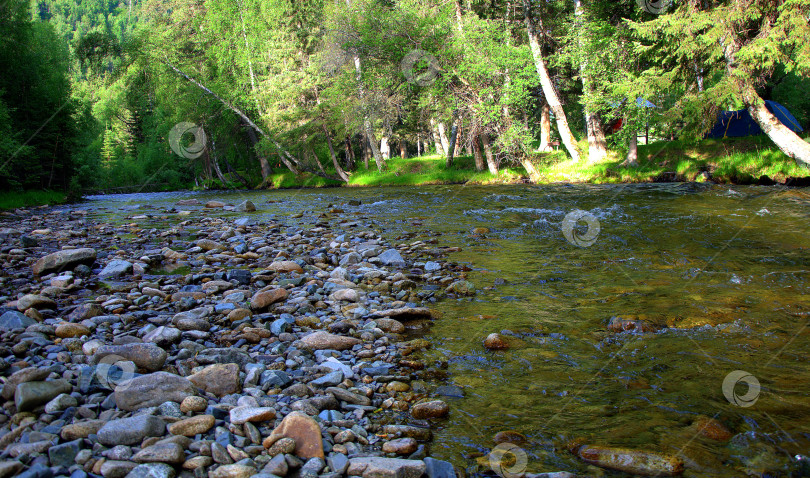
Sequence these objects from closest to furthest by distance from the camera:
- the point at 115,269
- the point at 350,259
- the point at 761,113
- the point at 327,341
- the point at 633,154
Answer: the point at 327,341
the point at 115,269
the point at 350,259
the point at 761,113
the point at 633,154

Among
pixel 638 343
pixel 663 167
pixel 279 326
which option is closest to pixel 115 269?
pixel 279 326

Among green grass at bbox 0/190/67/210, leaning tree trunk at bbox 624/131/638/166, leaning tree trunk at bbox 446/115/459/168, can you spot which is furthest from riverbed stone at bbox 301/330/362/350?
leaning tree trunk at bbox 446/115/459/168

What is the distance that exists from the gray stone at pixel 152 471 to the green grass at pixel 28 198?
2375 centimetres

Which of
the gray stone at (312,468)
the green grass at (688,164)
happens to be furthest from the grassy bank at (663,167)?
the gray stone at (312,468)

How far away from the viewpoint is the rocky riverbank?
279 centimetres

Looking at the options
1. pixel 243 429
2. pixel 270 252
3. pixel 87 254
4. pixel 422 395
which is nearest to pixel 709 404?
pixel 422 395

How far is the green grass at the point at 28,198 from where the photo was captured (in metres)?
20.9

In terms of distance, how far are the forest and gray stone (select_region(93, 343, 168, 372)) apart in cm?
1652

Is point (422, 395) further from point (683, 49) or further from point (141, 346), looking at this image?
point (683, 49)

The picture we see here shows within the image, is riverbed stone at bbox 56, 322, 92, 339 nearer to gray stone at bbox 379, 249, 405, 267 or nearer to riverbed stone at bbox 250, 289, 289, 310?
riverbed stone at bbox 250, 289, 289, 310

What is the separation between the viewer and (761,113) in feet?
48.0

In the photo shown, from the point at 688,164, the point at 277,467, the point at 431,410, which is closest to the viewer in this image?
the point at 277,467

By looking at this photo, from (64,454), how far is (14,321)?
9.88 ft

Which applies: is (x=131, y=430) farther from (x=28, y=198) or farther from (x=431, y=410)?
(x=28, y=198)
